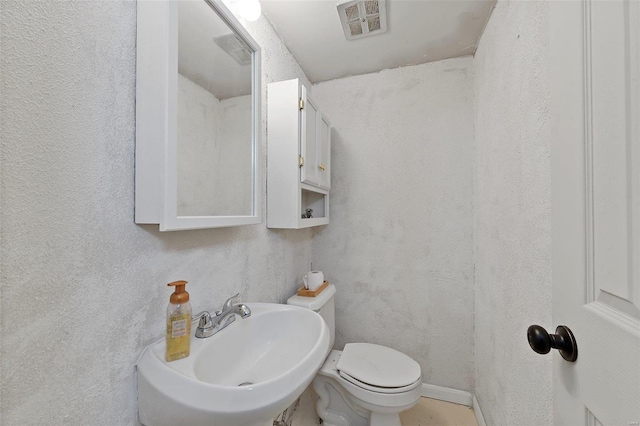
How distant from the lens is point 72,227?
0.52 metres

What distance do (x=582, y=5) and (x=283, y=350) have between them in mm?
1150

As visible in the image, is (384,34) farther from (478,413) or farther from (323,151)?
(478,413)

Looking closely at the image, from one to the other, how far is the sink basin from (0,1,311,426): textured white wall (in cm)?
10

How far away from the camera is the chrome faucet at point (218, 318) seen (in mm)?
751

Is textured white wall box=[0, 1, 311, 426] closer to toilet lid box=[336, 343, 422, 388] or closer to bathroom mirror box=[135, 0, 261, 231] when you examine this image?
bathroom mirror box=[135, 0, 261, 231]

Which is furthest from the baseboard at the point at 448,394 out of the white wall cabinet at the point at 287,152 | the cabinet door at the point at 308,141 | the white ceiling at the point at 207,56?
the white ceiling at the point at 207,56

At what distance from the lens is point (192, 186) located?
0.77m

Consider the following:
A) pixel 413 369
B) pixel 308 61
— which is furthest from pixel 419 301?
pixel 308 61

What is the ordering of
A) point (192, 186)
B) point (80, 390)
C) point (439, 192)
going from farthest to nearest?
1. point (439, 192)
2. point (192, 186)
3. point (80, 390)

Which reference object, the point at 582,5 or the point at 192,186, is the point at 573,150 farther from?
the point at 192,186

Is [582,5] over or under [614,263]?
over

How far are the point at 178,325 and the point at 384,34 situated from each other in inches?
64.8

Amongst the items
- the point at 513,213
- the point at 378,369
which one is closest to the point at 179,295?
the point at 378,369

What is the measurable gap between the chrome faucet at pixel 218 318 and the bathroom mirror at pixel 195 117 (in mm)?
279
